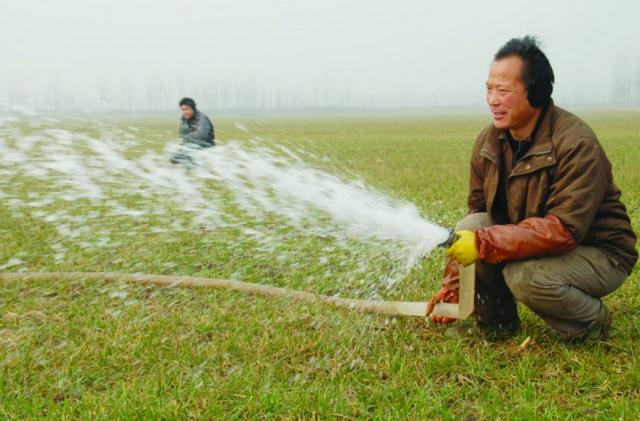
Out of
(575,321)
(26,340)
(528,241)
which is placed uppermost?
(528,241)

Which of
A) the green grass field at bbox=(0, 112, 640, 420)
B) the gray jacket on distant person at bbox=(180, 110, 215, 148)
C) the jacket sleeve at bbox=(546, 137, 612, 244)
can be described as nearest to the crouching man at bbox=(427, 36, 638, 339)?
the jacket sleeve at bbox=(546, 137, 612, 244)

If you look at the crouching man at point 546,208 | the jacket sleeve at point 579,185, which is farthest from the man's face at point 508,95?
the jacket sleeve at point 579,185

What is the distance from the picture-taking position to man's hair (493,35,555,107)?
9.64ft

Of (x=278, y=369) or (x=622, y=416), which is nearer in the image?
(x=622, y=416)

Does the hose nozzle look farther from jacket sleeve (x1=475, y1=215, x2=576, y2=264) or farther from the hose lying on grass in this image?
the hose lying on grass

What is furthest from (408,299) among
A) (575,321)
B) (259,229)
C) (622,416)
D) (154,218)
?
(154,218)

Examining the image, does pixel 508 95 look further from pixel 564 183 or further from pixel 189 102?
pixel 189 102

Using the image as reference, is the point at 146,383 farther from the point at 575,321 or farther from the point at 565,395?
the point at 575,321

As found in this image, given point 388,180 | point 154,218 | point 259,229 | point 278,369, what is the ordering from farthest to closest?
point 388,180
point 154,218
point 259,229
point 278,369

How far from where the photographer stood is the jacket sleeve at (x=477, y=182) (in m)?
3.38

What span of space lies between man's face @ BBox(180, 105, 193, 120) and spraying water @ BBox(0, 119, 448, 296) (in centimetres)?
69

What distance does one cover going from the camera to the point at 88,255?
543 cm

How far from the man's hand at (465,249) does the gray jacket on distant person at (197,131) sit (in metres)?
7.30

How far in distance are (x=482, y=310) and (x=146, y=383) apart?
179 cm
